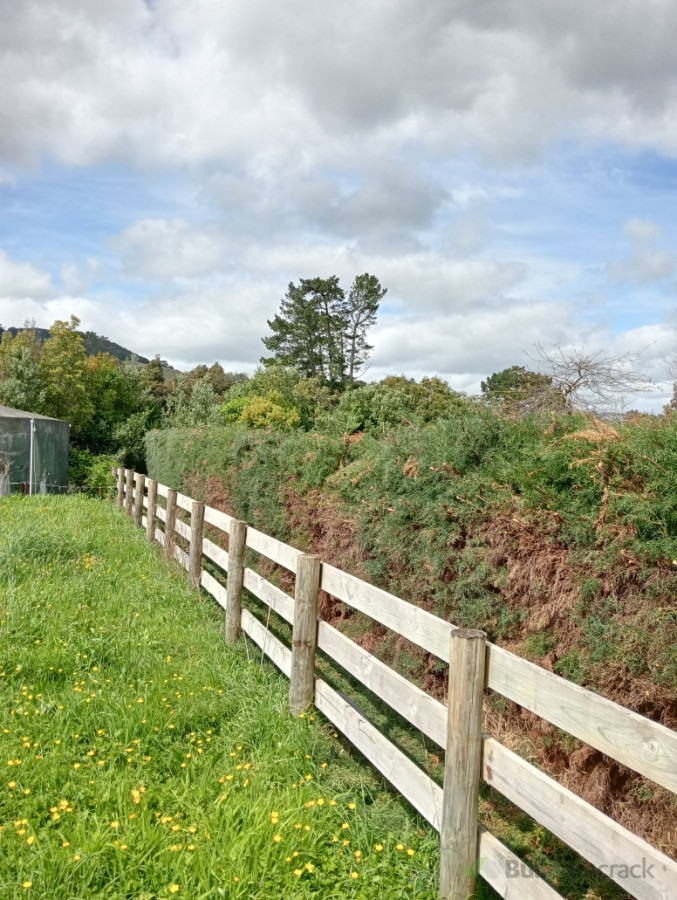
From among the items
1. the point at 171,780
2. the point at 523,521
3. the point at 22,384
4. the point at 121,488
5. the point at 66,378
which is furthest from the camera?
the point at 66,378

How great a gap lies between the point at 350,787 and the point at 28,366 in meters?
33.9

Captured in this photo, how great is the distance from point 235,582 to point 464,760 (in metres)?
3.48

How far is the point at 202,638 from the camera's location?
5.74 metres

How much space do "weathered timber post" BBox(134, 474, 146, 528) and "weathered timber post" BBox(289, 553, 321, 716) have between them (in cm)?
894

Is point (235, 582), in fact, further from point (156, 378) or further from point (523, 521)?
point (156, 378)

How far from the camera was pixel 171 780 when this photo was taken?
3.56 meters

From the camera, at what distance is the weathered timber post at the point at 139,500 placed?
499 inches

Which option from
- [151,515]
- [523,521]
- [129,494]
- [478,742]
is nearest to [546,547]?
[523,521]

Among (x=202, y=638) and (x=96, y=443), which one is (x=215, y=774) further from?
(x=96, y=443)

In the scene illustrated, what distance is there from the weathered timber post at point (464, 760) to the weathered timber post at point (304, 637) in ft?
5.44

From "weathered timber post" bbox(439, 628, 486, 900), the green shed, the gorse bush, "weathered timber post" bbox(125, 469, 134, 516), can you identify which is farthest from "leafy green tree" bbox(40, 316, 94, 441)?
"weathered timber post" bbox(439, 628, 486, 900)

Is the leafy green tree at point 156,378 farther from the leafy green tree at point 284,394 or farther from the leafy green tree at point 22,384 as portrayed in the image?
the leafy green tree at point 22,384

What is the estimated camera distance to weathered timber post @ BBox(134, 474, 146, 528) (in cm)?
1266

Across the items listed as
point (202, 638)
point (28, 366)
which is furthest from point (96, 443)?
point (202, 638)
